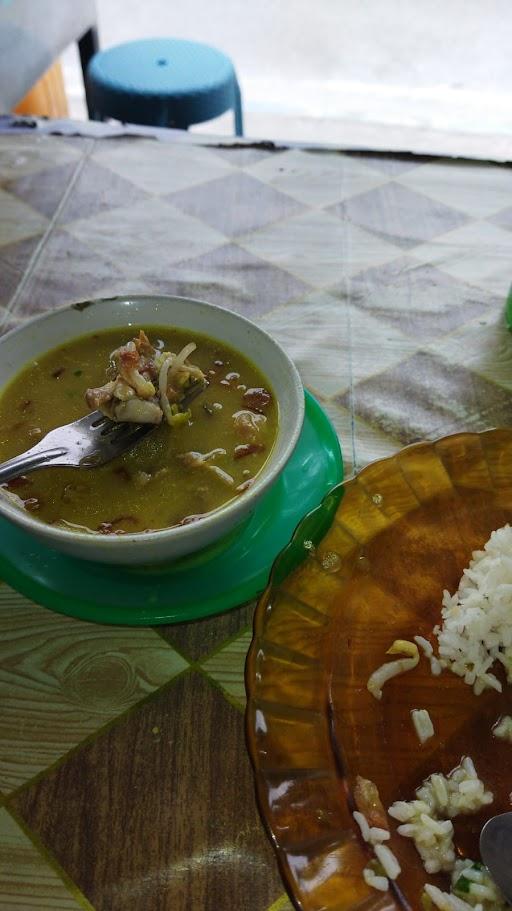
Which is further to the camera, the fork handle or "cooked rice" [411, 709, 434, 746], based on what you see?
the fork handle

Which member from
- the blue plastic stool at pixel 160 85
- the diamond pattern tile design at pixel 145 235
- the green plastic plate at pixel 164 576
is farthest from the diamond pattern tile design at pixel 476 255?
the blue plastic stool at pixel 160 85

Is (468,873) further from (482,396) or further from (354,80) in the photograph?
(354,80)

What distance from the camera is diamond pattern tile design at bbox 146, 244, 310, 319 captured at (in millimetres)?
1620

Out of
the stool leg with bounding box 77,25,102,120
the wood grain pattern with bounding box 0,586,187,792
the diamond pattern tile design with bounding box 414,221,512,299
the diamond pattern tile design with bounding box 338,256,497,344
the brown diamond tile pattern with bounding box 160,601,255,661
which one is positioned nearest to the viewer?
the wood grain pattern with bounding box 0,586,187,792


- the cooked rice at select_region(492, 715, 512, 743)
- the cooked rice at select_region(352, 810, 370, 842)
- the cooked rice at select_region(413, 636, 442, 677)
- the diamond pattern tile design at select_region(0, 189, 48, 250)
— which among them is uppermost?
the diamond pattern tile design at select_region(0, 189, 48, 250)

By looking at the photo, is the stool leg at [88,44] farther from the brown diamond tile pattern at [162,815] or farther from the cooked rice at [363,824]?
the cooked rice at [363,824]

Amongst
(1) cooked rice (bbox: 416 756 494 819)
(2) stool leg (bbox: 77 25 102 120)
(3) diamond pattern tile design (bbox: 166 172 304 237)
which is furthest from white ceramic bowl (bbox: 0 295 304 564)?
(2) stool leg (bbox: 77 25 102 120)

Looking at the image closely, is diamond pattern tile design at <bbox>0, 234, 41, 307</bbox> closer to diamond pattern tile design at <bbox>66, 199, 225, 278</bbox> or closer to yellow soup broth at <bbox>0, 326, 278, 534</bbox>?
diamond pattern tile design at <bbox>66, 199, 225, 278</bbox>

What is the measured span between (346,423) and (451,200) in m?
0.96

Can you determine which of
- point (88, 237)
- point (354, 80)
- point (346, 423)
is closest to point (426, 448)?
point (346, 423)

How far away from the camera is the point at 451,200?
195 centimetres

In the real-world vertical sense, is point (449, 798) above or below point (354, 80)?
above

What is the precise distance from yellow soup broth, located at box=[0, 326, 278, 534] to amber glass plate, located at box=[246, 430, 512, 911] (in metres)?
0.17

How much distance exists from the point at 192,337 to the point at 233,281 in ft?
1.73
